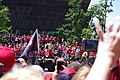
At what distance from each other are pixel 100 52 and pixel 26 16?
2570 inches

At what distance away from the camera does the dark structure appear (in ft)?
218

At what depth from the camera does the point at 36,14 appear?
223ft

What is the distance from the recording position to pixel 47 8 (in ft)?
227

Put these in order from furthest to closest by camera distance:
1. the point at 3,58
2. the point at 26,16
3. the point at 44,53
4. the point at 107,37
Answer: the point at 26,16
the point at 44,53
the point at 3,58
the point at 107,37

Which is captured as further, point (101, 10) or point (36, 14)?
point (36, 14)

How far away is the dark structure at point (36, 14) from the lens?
6631 cm

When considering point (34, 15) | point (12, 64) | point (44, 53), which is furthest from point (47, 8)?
point (12, 64)

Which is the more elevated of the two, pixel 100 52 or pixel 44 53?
pixel 100 52

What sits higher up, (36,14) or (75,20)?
(75,20)

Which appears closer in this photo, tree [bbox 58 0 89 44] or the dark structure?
tree [bbox 58 0 89 44]

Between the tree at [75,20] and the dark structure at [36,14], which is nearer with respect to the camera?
the tree at [75,20]

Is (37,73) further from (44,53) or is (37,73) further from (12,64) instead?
(44,53)

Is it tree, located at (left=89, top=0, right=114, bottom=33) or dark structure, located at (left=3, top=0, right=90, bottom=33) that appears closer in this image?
tree, located at (left=89, top=0, right=114, bottom=33)

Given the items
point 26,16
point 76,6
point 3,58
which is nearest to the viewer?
point 3,58
